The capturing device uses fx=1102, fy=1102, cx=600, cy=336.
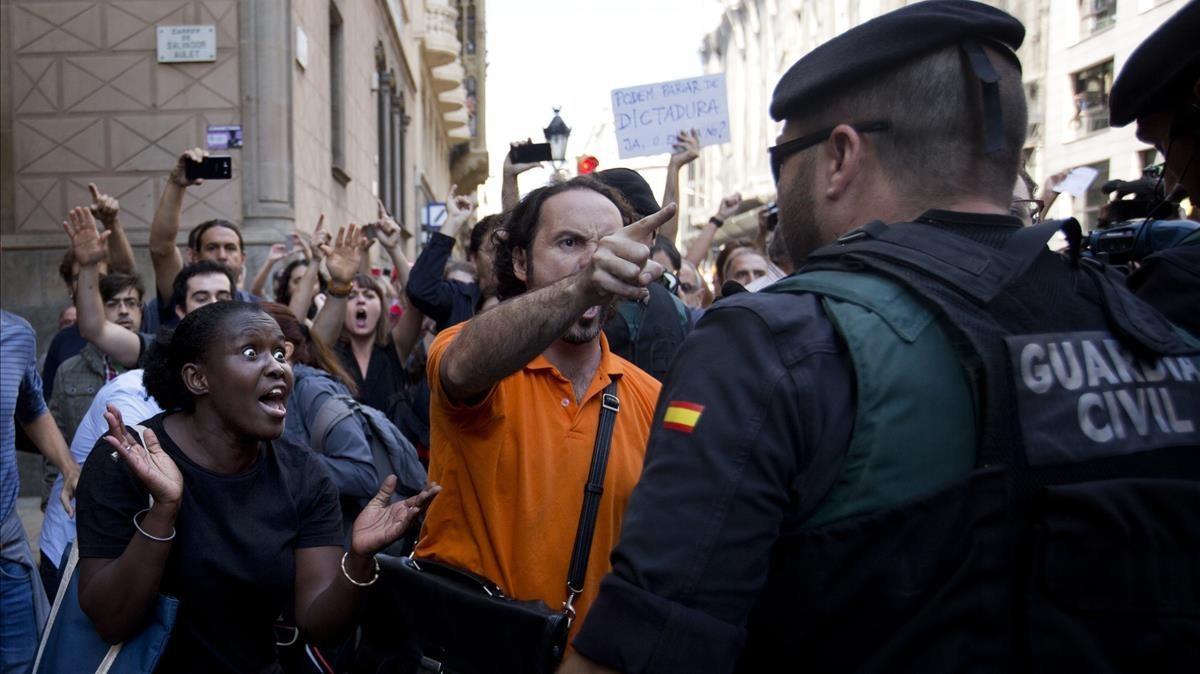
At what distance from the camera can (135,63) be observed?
33.2ft

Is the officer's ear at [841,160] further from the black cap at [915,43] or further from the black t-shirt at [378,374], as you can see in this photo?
the black t-shirt at [378,374]

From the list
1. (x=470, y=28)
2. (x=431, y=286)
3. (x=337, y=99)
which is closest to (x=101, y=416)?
(x=431, y=286)

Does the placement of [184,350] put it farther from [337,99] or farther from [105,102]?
[337,99]

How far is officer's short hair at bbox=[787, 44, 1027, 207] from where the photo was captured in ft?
5.42

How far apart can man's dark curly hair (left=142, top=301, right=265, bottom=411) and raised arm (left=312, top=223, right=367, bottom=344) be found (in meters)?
2.11

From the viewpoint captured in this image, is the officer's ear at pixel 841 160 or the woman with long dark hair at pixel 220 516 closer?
the officer's ear at pixel 841 160

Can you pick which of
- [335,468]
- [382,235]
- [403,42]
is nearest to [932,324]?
[335,468]

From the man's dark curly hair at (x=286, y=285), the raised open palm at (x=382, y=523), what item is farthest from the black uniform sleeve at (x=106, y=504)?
the man's dark curly hair at (x=286, y=285)

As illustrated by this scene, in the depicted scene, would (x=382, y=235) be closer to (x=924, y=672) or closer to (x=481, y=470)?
(x=481, y=470)

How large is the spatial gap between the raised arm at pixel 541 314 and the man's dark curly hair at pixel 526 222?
51cm

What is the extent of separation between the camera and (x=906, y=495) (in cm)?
146

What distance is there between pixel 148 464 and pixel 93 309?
2.43 meters

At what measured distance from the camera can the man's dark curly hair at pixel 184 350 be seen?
325 cm

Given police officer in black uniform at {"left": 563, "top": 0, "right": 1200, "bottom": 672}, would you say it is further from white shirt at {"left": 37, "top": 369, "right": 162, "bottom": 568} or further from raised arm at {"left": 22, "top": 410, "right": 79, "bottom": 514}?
raised arm at {"left": 22, "top": 410, "right": 79, "bottom": 514}
